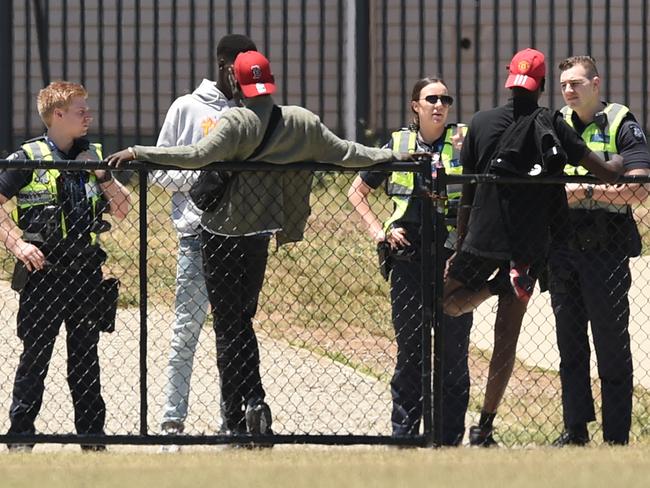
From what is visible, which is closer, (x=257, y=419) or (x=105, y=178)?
(x=257, y=419)

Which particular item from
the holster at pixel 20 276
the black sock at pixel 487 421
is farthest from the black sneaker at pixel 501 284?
the holster at pixel 20 276

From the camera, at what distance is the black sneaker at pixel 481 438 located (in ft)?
24.5

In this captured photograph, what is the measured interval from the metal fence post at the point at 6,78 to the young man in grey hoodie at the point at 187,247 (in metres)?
7.95

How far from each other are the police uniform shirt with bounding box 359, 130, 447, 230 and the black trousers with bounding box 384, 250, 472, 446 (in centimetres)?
19

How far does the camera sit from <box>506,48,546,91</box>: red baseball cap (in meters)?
7.20

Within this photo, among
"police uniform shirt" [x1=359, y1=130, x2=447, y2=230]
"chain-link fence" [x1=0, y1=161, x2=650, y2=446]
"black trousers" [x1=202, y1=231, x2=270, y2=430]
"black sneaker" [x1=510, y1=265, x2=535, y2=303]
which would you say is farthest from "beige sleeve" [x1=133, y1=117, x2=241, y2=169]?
"black sneaker" [x1=510, y1=265, x2=535, y2=303]

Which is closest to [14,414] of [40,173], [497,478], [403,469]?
[40,173]

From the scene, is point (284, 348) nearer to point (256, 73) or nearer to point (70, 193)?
point (70, 193)

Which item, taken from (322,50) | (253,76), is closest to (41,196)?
(253,76)

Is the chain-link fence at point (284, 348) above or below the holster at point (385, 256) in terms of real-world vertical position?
below

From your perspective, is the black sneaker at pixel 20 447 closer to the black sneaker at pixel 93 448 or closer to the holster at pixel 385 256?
the black sneaker at pixel 93 448

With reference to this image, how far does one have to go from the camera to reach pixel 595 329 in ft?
24.7

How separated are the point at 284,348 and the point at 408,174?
290 centimetres

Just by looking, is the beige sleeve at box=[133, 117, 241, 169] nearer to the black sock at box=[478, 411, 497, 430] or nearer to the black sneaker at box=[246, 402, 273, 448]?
the black sneaker at box=[246, 402, 273, 448]
